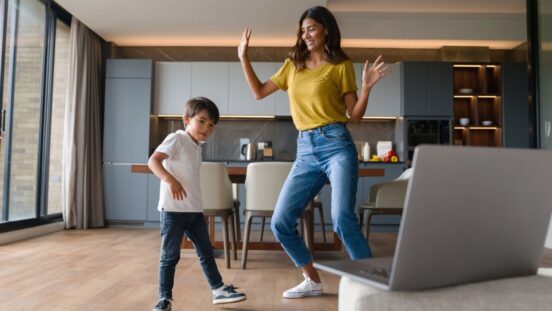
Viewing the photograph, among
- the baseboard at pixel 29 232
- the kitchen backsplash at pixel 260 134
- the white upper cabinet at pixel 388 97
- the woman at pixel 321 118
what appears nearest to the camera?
the woman at pixel 321 118

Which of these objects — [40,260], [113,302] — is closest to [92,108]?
[40,260]

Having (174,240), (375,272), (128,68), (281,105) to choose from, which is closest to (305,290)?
(174,240)

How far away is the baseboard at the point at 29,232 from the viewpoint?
4.21 meters

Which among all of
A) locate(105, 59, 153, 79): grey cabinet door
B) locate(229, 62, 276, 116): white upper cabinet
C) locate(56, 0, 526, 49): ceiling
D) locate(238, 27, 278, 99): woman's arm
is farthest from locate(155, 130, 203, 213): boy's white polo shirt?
locate(105, 59, 153, 79): grey cabinet door

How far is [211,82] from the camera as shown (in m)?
6.12

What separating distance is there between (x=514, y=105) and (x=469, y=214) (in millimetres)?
5927

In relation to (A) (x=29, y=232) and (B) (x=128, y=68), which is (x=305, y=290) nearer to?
(A) (x=29, y=232)

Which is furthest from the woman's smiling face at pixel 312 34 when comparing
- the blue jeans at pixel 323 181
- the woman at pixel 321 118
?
the blue jeans at pixel 323 181

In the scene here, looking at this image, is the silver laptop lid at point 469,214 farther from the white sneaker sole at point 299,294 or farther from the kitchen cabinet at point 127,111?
A: the kitchen cabinet at point 127,111

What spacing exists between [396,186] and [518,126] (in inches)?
122

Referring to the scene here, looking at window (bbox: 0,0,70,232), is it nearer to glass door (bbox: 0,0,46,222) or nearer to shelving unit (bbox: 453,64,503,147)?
glass door (bbox: 0,0,46,222)

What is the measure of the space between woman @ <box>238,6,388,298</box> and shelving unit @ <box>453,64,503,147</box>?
14.6 feet

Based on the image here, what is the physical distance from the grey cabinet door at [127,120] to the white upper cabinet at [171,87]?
19cm

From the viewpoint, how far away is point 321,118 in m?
2.03
